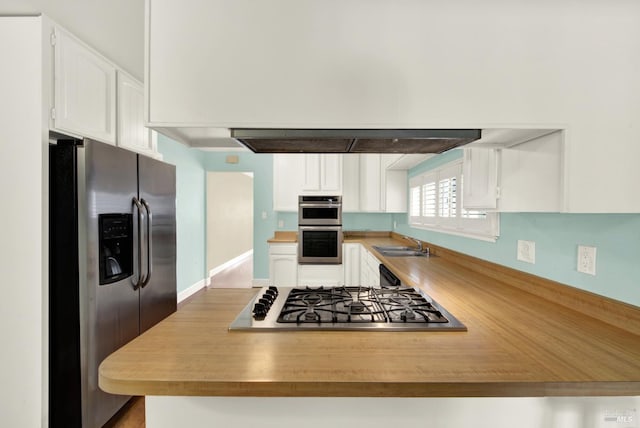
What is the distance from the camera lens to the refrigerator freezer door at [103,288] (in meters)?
1.59

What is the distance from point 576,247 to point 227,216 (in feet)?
20.2

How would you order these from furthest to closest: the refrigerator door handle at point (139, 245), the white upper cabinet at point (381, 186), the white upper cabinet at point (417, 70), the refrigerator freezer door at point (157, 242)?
the white upper cabinet at point (381, 186), the refrigerator freezer door at point (157, 242), the refrigerator door handle at point (139, 245), the white upper cabinet at point (417, 70)

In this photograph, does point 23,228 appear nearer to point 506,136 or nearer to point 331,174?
point 506,136

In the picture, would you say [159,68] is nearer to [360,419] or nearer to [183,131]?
[183,131]

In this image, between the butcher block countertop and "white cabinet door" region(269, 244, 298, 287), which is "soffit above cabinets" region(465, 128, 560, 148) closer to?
the butcher block countertop

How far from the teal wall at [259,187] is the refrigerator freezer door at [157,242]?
2.62 metres

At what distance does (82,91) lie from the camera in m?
1.78

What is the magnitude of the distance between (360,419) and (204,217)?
475cm

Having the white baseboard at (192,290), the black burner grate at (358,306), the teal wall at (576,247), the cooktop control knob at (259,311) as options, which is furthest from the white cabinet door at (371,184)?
the cooktop control knob at (259,311)

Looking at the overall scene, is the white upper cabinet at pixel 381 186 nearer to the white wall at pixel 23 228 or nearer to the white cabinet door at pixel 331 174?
the white cabinet door at pixel 331 174

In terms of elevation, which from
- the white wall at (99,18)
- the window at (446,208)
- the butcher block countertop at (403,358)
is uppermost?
the white wall at (99,18)

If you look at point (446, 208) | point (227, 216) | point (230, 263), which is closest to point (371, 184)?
point (446, 208)

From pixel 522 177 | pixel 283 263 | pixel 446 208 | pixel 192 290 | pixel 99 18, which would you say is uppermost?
Result: pixel 99 18

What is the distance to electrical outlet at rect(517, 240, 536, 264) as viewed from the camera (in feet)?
5.01
